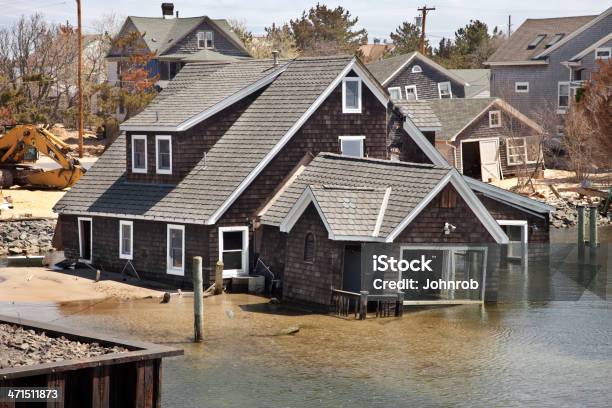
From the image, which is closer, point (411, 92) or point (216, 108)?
point (216, 108)

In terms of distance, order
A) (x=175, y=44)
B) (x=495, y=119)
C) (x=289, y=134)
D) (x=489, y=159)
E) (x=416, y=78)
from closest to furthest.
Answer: (x=289, y=134)
(x=489, y=159)
(x=495, y=119)
(x=416, y=78)
(x=175, y=44)

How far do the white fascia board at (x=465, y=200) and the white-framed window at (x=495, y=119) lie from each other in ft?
113

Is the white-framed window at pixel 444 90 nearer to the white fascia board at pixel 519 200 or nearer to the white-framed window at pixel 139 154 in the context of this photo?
the white fascia board at pixel 519 200

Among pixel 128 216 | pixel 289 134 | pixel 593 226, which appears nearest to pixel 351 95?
pixel 289 134

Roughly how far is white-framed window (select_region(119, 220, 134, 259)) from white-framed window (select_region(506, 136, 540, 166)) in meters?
34.0

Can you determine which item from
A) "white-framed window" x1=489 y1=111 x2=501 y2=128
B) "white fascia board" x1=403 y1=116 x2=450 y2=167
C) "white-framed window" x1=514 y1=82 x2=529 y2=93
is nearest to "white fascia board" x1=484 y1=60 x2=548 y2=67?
"white-framed window" x1=514 y1=82 x2=529 y2=93

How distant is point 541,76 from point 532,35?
560 cm

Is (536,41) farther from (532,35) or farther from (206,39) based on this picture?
(206,39)

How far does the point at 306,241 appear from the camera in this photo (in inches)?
1407

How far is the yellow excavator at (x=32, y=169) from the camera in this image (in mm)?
59125

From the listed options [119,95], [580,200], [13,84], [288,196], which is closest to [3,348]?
[288,196]

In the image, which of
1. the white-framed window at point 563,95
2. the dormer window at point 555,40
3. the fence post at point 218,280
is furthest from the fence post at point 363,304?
the dormer window at point 555,40

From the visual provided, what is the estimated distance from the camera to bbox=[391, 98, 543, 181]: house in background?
2685 inches

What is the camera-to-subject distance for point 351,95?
4112 centimetres
